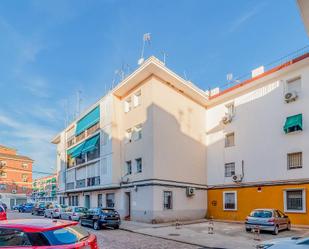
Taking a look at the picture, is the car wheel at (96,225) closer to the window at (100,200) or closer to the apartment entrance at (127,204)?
the apartment entrance at (127,204)

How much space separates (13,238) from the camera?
571cm

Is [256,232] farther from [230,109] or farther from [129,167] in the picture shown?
[129,167]

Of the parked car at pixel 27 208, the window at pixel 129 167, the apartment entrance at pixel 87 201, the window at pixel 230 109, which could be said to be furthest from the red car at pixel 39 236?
the parked car at pixel 27 208

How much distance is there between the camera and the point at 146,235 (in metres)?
17.4

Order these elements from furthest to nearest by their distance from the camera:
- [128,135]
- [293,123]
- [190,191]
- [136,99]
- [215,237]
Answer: [128,135] → [136,99] → [190,191] → [293,123] → [215,237]

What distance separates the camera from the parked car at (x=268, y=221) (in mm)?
17391

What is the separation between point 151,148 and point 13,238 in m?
18.1

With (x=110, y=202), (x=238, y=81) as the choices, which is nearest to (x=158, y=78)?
(x=238, y=81)

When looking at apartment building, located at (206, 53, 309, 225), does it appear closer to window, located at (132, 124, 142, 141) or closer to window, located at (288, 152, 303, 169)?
window, located at (288, 152, 303, 169)

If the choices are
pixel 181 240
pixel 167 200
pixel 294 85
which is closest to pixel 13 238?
pixel 181 240

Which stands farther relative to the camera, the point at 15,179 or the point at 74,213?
the point at 15,179

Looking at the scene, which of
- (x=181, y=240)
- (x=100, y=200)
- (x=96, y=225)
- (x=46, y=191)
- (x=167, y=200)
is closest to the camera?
(x=181, y=240)

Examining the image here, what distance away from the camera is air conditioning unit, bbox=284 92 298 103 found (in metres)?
21.7

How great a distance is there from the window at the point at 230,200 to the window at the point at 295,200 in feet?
14.5
